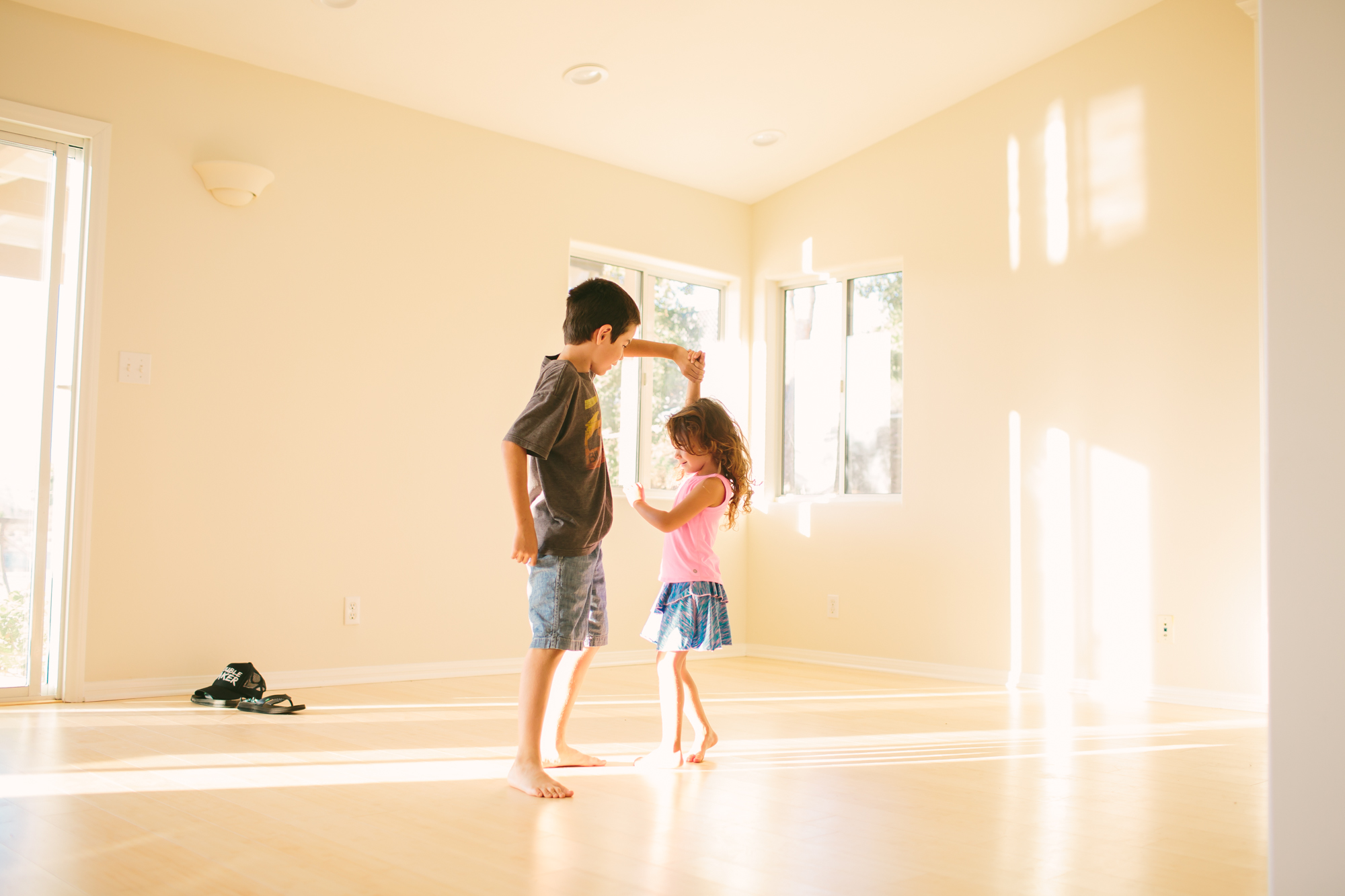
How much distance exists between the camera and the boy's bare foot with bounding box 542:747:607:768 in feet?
8.04

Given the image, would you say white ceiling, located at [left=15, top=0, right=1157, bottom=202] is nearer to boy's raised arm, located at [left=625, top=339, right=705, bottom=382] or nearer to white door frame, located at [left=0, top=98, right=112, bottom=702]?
white door frame, located at [left=0, top=98, right=112, bottom=702]

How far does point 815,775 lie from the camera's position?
2439 mm

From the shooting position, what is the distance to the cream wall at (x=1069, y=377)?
3.76 metres

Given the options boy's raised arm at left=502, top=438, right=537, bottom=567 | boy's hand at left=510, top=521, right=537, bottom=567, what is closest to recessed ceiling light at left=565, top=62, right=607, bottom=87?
boy's raised arm at left=502, top=438, right=537, bottom=567

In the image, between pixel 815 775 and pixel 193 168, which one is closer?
pixel 815 775

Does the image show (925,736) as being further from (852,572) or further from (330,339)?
(330,339)

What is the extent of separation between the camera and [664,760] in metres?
2.47

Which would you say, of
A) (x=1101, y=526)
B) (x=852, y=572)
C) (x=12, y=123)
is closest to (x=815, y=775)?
(x=1101, y=526)

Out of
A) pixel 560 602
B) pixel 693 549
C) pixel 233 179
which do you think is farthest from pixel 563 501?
pixel 233 179

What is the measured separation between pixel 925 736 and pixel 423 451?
2.28 m

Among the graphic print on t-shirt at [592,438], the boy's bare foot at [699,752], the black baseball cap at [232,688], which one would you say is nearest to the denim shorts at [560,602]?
the graphic print on t-shirt at [592,438]

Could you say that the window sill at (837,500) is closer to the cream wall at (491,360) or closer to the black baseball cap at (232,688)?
the cream wall at (491,360)

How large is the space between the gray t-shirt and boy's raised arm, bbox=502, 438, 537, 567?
0.03m

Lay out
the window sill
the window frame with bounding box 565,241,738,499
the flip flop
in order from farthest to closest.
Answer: the window frame with bounding box 565,241,738,499
the window sill
the flip flop
